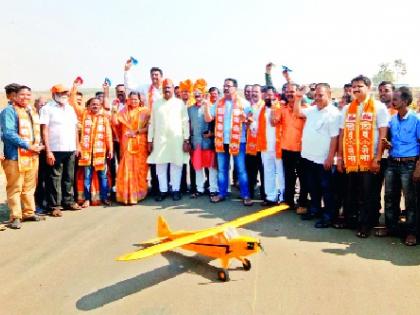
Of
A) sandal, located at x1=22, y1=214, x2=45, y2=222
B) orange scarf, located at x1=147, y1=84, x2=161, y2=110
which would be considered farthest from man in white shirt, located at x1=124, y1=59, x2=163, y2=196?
sandal, located at x1=22, y1=214, x2=45, y2=222

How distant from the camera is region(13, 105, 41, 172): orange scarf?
258 inches

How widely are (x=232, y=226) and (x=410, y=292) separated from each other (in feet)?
6.51

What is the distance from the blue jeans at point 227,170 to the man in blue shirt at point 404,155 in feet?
8.73

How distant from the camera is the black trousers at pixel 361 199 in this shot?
18.8 ft

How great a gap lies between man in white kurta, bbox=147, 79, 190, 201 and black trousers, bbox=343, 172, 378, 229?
3.30 meters

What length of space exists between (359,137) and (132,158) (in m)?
4.32

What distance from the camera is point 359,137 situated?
5.73m

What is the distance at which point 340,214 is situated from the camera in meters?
6.88

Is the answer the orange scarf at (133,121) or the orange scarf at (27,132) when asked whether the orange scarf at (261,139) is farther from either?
the orange scarf at (27,132)

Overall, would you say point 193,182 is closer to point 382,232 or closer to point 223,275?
point 382,232

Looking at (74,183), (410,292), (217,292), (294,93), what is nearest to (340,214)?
(294,93)

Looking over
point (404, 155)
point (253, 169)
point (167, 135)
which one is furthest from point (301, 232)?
point (167, 135)

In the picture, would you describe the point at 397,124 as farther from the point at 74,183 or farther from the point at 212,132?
the point at 74,183

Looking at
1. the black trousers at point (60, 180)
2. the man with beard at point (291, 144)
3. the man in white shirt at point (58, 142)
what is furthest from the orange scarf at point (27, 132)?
the man with beard at point (291, 144)
